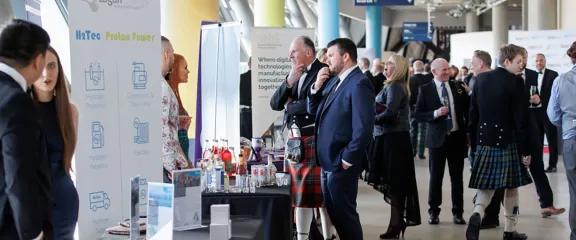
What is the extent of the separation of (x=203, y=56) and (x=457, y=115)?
7.85ft

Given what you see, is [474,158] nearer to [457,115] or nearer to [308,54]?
[457,115]

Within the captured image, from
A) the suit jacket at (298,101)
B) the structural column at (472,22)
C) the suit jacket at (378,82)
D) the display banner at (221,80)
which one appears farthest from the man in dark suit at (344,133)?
the structural column at (472,22)

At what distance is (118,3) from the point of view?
3742 millimetres

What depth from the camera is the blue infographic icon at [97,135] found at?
12.1 feet

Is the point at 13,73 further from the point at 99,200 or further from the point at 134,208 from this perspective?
the point at 99,200

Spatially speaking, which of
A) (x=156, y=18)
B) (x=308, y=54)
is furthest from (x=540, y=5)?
(x=156, y=18)

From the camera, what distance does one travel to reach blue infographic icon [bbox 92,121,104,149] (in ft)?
12.1

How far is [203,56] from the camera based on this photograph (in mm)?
5223

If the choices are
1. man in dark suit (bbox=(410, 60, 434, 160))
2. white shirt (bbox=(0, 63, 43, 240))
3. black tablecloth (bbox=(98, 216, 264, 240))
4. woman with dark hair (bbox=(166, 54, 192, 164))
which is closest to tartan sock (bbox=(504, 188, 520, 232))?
woman with dark hair (bbox=(166, 54, 192, 164))

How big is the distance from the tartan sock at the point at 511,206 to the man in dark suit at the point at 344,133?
1.64 m

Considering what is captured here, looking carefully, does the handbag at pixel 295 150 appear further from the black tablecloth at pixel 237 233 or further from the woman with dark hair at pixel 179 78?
the black tablecloth at pixel 237 233

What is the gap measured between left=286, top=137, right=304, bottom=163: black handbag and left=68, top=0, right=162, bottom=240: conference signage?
1.01 m

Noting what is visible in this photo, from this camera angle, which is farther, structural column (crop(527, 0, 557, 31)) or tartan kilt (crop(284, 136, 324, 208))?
structural column (crop(527, 0, 557, 31))

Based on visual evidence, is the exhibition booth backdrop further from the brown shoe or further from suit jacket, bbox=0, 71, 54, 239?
suit jacket, bbox=0, 71, 54, 239
